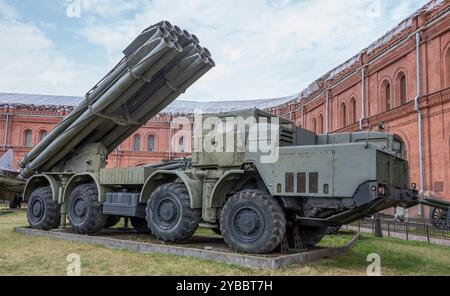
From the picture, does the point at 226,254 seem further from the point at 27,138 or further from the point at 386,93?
the point at 27,138

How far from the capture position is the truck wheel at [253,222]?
6.66 m

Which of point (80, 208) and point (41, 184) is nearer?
point (80, 208)

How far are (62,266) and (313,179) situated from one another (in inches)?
156

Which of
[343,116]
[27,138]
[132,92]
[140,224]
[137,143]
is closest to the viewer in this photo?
[132,92]

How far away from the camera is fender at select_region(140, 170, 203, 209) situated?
7.73 metres

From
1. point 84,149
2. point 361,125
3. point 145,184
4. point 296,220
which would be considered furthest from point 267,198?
point 361,125

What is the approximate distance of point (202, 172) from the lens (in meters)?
8.08

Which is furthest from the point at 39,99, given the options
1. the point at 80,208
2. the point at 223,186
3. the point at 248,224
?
the point at 248,224

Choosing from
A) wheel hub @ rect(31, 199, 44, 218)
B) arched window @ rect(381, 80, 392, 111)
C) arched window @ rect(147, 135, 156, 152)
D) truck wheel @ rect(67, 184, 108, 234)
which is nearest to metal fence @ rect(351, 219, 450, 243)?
truck wheel @ rect(67, 184, 108, 234)

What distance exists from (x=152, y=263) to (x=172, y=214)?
1.46m

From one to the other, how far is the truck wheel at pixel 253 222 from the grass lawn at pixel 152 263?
1.75 feet

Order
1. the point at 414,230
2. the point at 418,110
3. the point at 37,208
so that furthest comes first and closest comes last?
the point at 418,110 < the point at 414,230 < the point at 37,208

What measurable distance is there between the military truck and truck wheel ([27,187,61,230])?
0.08 feet

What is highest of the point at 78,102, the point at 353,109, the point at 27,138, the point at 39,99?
the point at 39,99
